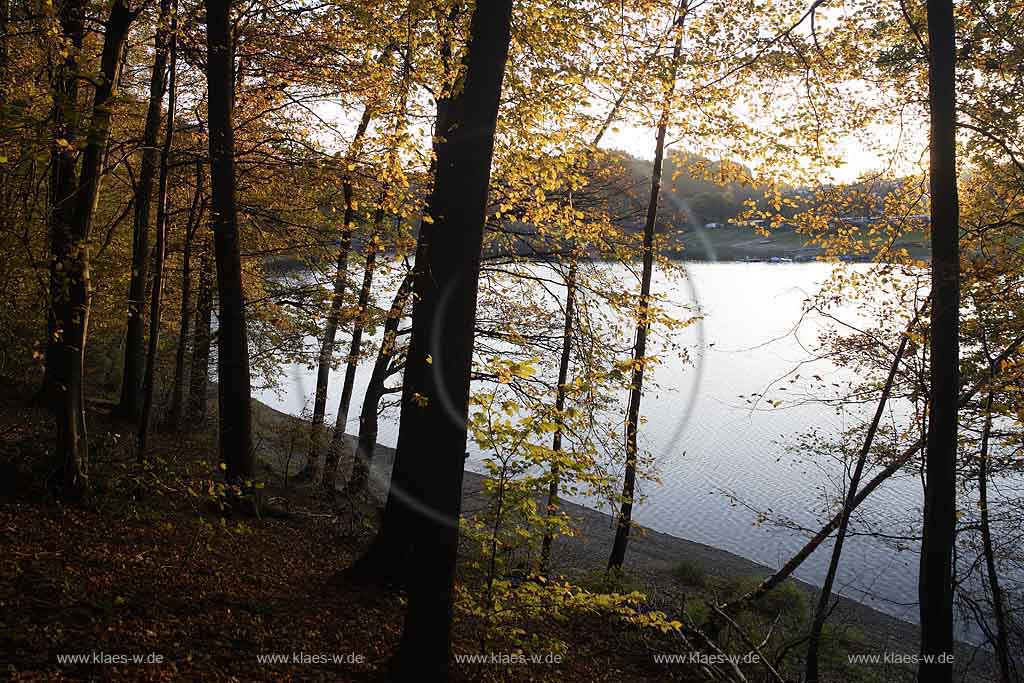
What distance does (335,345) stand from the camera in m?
14.9

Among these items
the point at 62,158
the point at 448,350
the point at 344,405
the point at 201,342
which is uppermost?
the point at 62,158

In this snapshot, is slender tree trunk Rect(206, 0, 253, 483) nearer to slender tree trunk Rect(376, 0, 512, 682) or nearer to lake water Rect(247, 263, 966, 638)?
slender tree trunk Rect(376, 0, 512, 682)

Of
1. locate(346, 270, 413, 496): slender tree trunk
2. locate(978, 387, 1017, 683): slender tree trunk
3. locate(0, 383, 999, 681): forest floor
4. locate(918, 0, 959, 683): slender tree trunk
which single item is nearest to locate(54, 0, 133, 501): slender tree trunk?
locate(0, 383, 999, 681): forest floor

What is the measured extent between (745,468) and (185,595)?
1825 centimetres

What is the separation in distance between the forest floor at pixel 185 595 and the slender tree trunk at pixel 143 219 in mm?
2257

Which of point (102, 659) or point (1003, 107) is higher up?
point (1003, 107)

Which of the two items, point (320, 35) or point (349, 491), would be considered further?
point (349, 491)

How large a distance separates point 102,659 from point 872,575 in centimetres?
1613

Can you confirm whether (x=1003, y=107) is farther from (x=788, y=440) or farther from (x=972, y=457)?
(x=788, y=440)

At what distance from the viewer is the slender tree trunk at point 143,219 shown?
9.09 metres

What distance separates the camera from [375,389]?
1134 centimetres

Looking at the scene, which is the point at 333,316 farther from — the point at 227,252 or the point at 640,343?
the point at 640,343

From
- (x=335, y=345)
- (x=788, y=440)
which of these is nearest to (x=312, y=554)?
(x=335, y=345)

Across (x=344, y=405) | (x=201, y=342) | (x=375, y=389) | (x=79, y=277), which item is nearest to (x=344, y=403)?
(x=344, y=405)
